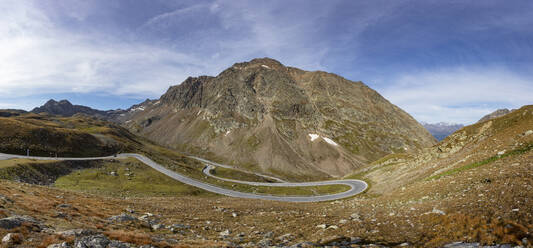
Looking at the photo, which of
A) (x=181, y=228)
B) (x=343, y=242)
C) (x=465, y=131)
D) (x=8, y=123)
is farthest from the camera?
(x=8, y=123)

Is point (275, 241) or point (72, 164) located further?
point (72, 164)

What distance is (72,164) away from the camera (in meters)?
77.8

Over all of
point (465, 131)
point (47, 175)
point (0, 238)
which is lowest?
point (47, 175)

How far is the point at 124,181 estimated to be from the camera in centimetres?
7212

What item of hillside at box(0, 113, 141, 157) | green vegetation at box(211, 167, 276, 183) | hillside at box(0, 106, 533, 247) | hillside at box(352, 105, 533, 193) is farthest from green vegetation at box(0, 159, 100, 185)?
hillside at box(352, 105, 533, 193)

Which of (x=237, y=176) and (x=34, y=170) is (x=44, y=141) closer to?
(x=34, y=170)

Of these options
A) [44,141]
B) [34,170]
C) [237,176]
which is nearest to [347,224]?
[34,170]

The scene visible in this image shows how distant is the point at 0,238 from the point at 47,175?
69336mm

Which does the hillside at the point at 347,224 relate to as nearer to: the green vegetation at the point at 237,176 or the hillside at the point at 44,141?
the hillside at the point at 44,141

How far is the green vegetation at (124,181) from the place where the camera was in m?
58.2

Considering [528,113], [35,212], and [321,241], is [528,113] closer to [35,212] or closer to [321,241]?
[321,241]

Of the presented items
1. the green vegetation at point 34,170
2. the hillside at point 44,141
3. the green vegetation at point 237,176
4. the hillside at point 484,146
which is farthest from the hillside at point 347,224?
the green vegetation at point 237,176

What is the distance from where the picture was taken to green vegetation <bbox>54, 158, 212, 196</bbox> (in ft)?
191

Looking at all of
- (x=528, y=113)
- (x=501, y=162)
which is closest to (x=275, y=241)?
(x=501, y=162)
